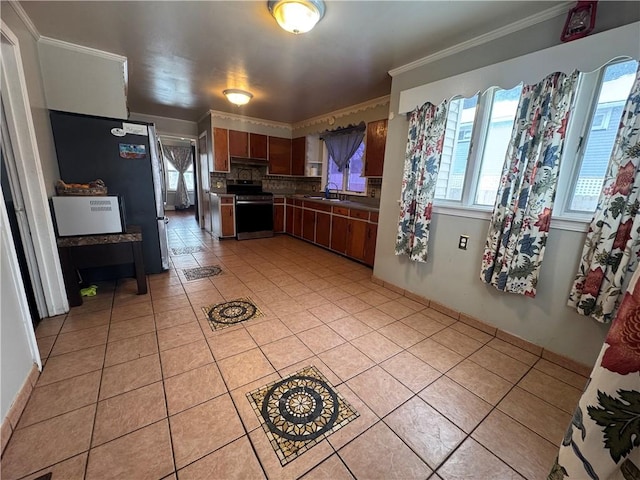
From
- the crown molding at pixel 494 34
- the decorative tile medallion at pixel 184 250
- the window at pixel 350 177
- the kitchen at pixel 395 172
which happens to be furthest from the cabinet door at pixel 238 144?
the crown molding at pixel 494 34

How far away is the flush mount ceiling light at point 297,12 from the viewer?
1.66 meters

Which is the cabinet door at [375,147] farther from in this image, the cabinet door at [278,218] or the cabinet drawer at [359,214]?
the cabinet door at [278,218]

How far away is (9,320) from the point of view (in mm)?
1317

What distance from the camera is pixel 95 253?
2.32 metres

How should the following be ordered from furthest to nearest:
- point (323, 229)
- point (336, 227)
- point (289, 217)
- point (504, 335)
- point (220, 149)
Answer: point (289, 217)
point (220, 149)
point (323, 229)
point (336, 227)
point (504, 335)

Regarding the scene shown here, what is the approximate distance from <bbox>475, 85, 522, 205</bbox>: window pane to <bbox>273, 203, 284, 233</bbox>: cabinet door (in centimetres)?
391

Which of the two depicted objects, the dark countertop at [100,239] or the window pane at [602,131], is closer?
the window pane at [602,131]

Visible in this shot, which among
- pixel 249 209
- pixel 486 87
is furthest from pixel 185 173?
pixel 486 87

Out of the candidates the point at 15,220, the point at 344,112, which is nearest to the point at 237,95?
the point at 344,112

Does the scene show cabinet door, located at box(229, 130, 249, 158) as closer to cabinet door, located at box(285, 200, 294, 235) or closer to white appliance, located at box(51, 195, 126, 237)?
cabinet door, located at box(285, 200, 294, 235)

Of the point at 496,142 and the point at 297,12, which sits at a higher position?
the point at 297,12

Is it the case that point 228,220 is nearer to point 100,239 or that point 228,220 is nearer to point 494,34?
point 100,239

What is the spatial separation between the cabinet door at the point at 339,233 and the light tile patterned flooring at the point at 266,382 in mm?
1578

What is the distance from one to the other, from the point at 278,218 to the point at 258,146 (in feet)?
4.95
